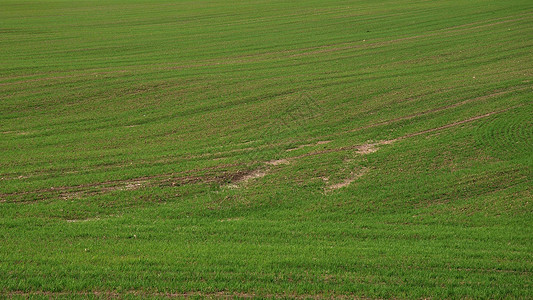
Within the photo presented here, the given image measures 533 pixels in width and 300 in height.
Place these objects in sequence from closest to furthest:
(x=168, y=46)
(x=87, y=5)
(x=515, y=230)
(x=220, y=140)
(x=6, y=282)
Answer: (x=6, y=282)
(x=515, y=230)
(x=220, y=140)
(x=168, y=46)
(x=87, y=5)

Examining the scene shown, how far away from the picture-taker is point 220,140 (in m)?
19.4

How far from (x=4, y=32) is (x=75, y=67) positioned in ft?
47.1

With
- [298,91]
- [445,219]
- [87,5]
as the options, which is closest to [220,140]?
[298,91]

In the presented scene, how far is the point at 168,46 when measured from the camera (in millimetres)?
35875

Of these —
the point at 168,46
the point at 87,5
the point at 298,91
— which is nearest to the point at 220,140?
the point at 298,91

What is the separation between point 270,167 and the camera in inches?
667

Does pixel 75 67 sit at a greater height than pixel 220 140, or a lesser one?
greater

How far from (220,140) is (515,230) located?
10.8 meters

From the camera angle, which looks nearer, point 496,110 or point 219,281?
point 219,281

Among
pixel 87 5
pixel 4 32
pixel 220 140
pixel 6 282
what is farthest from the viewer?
pixel 87 5

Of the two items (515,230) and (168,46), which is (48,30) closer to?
(168,46)

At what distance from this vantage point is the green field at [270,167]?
10.7 metres

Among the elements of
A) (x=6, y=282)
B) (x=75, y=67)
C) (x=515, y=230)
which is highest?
(x=75, y=67)

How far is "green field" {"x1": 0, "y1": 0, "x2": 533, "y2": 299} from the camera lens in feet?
35.2
